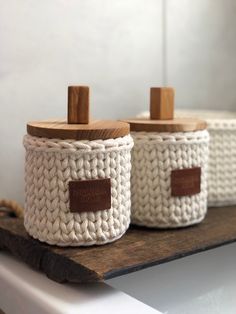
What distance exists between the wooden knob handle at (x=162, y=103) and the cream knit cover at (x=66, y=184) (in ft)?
0.39

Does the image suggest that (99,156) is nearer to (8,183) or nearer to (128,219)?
(128,219)

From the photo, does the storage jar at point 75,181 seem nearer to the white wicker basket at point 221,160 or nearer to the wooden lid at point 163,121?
the wooden lid at point 163,121

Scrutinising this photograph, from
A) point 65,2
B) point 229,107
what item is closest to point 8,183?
point 65,2

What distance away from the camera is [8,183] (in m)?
0.70

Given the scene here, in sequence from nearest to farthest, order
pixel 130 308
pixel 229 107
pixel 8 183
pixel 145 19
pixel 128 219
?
pixel 130 308
pixel 128 219
pixel 8 183
pixel 145 19
pixel 229 107

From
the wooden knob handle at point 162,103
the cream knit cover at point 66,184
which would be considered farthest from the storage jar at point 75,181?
the wooden knob handle at point 162,103

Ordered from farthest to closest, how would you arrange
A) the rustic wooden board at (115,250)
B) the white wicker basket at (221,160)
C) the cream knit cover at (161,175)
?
1. the white wicker basket at (221,160)
2. the cream knit cover at (161,175)
3. the rustic wooden board at (115,250)

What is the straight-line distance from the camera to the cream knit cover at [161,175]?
60 cm

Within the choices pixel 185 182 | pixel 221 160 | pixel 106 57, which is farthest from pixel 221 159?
pixel 106 57

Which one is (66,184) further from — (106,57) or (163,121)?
(106,57)

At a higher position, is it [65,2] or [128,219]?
[65,2]

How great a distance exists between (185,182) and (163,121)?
0.09 metres

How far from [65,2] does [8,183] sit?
0.29 meters

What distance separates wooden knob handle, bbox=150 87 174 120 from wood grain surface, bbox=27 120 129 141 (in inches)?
4.1
